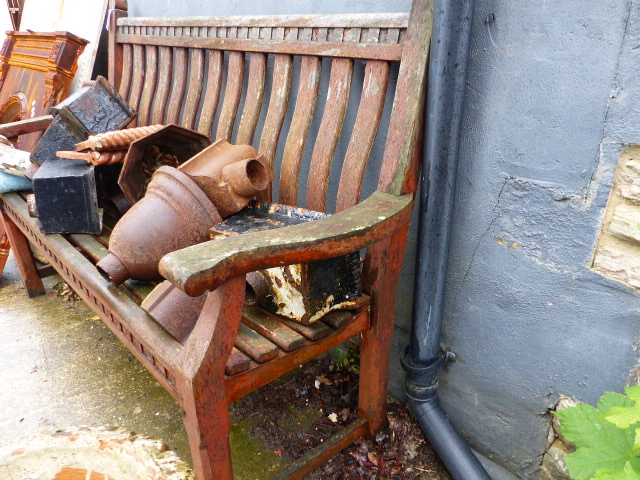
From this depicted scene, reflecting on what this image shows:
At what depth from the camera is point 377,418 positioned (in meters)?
1.77

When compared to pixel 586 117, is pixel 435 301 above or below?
below

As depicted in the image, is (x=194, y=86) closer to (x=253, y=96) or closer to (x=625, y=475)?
(x=253, y=96)

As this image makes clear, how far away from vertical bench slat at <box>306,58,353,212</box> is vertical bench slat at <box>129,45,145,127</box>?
1.50 meters

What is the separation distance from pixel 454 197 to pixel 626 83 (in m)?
0.53

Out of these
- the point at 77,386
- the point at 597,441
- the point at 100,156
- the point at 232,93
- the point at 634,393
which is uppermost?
the point at 232,93

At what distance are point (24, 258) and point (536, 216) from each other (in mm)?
2749

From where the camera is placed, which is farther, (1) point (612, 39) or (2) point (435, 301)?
(2) point (435, 301)

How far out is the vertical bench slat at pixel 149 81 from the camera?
2.62m

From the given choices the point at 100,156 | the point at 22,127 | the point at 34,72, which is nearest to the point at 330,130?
the point at 100,156

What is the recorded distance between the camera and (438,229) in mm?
1485

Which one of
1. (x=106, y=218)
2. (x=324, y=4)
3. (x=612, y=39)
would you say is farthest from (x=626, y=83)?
(x=106, y=218)

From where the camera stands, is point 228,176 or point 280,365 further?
point 228,176

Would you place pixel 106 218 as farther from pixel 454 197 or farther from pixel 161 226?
pixel 454 197

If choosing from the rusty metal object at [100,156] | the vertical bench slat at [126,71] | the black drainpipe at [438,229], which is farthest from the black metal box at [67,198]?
the black drainpipe at [438,229]
